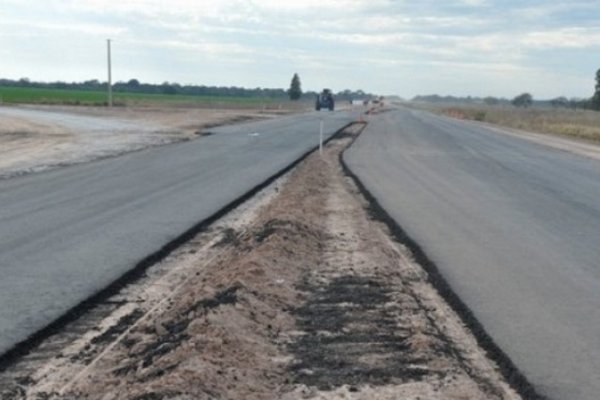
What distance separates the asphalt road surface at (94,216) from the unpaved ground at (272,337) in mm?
518

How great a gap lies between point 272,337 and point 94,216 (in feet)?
25.5

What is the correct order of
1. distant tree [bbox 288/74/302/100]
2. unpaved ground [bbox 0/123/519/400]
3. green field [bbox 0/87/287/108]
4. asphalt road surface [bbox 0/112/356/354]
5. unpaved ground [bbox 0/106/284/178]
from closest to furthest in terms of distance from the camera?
unpaved ground [bbox 0/123/519/400], asphalt road surface [bbox 0/112/356/354], unpaved ground [bbox 0/106/284/178], green field [bbox 0/87/287/108], distant tree [bbox 288/74/302/100]

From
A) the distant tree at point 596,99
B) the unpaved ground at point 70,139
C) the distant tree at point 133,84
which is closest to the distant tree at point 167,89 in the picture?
the distant tree at point 133,84

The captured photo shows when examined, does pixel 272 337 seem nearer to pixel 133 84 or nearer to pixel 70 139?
pixel 70 139

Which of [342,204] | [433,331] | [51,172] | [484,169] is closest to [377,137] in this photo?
[484,169]

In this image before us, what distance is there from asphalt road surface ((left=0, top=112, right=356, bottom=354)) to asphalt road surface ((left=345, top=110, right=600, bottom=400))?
341 centimetres

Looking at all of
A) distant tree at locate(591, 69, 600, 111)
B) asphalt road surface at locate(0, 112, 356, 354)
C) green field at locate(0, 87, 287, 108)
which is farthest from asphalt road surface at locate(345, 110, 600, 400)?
distant tree at locate(591, 69, 600, 111)

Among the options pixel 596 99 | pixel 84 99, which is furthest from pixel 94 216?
pixel 596 99

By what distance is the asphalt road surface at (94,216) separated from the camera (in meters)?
9.18

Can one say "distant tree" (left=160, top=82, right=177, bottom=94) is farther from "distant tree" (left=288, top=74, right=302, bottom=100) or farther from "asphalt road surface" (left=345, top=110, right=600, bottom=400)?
"asphalt road surface" (left=345, top=110, right=600, bottom=400)

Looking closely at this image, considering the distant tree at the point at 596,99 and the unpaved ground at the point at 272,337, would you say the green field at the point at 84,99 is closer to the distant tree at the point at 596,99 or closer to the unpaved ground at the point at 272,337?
the distant tree at the point at 596,99

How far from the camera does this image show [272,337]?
7445mm

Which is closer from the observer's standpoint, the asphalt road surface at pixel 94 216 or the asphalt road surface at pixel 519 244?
the asphalt road surface at pixel 519 244

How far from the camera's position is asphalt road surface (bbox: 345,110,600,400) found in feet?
24.0
